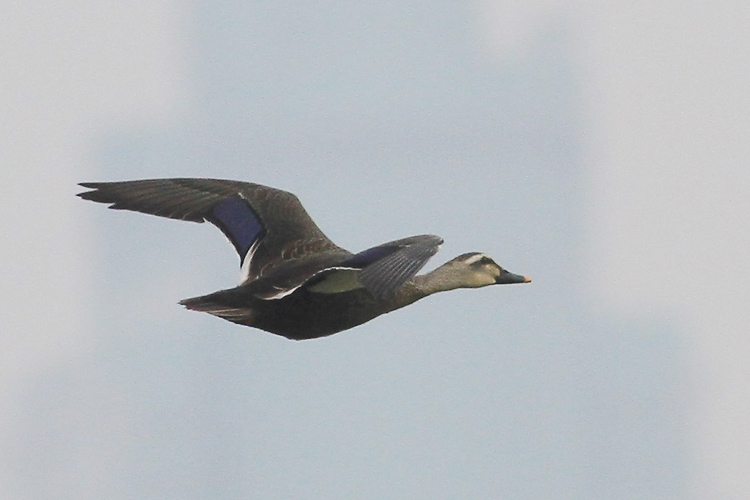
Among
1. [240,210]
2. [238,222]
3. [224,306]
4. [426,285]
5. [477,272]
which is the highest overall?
[240,210]

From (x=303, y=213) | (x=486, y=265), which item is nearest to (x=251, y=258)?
(x=303, y=213)

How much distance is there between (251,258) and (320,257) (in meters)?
0.84

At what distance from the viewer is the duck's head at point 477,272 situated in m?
14.3

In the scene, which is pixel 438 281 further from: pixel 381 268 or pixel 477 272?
pixel 381 268

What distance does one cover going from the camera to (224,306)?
13.1m

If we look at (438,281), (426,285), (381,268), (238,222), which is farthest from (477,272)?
(381,268)

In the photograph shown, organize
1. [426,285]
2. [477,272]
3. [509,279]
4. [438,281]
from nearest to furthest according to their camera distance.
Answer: [426,285], [438,281], [477,272], [509,279]

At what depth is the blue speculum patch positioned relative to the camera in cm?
1445

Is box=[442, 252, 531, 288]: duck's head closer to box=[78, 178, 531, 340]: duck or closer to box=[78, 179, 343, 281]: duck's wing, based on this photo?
box=[78, 178, 531, 340]: duck

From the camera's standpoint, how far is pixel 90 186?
1439 cm

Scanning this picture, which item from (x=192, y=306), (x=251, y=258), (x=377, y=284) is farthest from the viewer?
(x=251, y=258)

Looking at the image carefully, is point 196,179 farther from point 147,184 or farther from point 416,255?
point 416,255

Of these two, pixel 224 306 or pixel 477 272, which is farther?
pixel 477 272

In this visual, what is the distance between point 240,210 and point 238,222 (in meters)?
0.13
